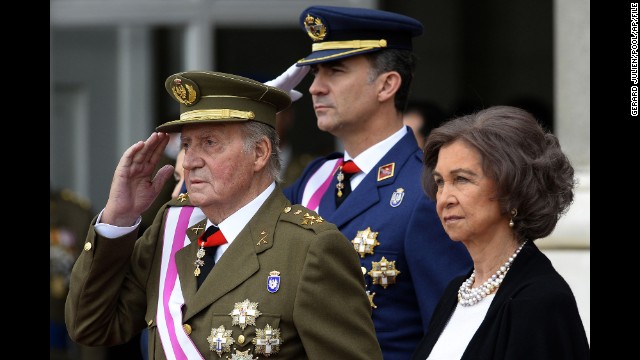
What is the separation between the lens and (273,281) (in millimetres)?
3758

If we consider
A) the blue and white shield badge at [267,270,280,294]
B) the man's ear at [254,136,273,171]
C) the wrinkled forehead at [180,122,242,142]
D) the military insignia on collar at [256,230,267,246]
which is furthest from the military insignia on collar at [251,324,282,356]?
the wrinkled forehead at [180,122,242,142]

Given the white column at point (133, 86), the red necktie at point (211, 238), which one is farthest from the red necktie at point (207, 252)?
the white column at point (133, 86)

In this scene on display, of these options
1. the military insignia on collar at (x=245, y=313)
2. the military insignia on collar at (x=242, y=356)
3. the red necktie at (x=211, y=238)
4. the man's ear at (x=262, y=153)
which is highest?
the man's ear at (x=262, y=153)

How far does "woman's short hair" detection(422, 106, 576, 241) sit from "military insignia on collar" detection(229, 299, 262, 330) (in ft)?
2.52

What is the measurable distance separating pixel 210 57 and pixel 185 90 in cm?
568

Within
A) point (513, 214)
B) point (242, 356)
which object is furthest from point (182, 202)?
point (513, 214)

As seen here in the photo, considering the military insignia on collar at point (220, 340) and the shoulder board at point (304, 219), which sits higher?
the shoulder board at point (304, 219)

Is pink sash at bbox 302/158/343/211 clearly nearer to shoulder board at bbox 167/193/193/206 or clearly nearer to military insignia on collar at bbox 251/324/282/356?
shoulder board at bbox 167/193/193/206

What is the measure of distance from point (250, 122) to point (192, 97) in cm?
19

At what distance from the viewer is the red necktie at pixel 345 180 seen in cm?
483

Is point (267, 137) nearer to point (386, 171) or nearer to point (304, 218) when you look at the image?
point (304, 218)

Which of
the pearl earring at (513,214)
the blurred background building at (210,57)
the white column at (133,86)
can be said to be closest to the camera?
the pearl earring at (513,214)

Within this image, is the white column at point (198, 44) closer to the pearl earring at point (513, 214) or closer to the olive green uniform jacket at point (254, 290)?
the olive green uniform jacket at point (254, 290)

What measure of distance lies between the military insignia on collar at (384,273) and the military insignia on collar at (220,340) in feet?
2.69
